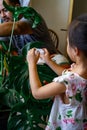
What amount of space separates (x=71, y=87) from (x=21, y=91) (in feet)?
0.92

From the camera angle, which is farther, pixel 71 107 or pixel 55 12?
pixel 55 12

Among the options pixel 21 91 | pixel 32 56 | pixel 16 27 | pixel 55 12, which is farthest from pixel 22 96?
pixel 55 12

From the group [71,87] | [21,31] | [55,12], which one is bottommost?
[55,12]

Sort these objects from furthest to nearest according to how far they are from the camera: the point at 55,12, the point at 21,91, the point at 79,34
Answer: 1. the point at 55,12
2. the point at 21,91
3. the point at 79,34

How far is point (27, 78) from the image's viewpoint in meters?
1.19

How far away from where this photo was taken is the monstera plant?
119 cm

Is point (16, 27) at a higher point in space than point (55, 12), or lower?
higher

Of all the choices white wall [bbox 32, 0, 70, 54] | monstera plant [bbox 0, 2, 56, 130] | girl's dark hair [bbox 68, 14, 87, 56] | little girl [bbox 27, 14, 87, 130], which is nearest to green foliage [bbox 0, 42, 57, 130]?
monstera plant [bbox 0, 2, 56, 130]

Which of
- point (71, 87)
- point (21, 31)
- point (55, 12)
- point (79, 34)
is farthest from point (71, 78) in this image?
point (55, 12)

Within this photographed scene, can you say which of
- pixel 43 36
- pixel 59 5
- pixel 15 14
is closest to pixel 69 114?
pixel 15 14

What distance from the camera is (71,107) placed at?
1.05m

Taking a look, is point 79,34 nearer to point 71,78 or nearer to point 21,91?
point 71,78

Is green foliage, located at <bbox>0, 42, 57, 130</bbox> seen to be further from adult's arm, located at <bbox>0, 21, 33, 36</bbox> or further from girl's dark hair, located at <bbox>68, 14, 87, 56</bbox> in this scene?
girl's dark hair, located at <bbox>68, 14, 87, 56</bbox>

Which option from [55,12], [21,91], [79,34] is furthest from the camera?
[55,12]
